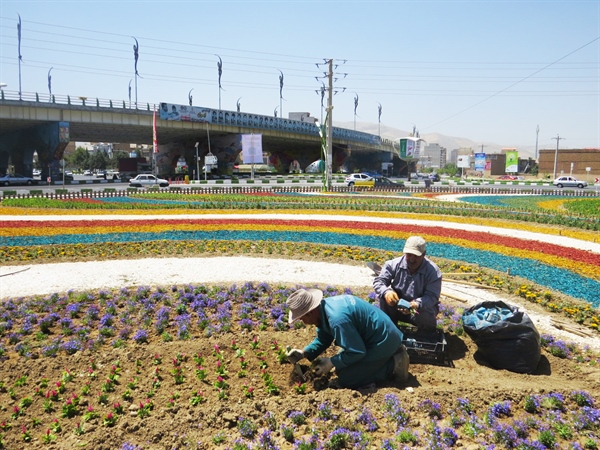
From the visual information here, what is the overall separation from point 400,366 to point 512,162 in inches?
4282

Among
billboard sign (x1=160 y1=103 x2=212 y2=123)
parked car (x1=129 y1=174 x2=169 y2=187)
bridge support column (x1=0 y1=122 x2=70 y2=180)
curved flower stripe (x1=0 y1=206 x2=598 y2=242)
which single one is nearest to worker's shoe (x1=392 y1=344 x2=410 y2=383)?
curved flower stripe (x1=0 y1=206 x2=598 y2=242)

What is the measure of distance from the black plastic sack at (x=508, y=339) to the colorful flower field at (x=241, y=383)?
0.55ft

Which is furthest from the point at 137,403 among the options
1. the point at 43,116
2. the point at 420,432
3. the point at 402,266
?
the point at 43,116

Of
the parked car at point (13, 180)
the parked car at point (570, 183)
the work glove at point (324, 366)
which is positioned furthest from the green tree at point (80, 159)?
the work glove at point (324, 366)

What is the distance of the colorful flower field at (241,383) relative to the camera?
14.5 feet

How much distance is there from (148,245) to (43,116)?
44.4 metres

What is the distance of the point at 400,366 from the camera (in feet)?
17.6

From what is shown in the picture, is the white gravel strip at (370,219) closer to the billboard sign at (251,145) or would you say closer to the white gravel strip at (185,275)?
the white gravel strip at (185,275)

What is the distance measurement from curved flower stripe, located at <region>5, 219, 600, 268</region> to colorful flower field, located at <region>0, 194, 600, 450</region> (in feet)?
7.77

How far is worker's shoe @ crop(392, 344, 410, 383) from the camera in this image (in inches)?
211

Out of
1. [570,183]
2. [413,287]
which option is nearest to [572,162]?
[570,183]

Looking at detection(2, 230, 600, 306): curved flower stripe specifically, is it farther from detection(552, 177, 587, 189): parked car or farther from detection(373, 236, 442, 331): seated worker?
detection(552, 177, 587, 189): parked car

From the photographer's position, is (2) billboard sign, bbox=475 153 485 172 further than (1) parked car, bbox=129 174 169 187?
Yes

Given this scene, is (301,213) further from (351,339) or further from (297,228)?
(351,339)
